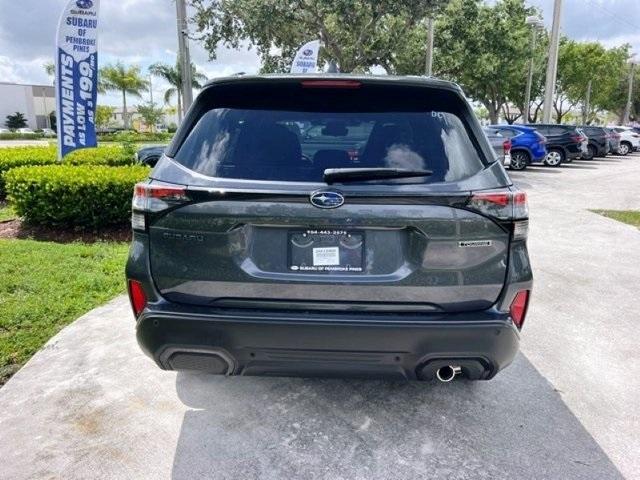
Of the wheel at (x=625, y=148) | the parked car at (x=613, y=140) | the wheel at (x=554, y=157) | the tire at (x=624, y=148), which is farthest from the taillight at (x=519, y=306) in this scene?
the wheel at (x=625, y=148)

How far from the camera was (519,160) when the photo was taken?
1911 centimetres

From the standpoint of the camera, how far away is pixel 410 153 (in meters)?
2.43

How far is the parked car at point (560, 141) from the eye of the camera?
67.1ft

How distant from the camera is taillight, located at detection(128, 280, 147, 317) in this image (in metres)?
2.45

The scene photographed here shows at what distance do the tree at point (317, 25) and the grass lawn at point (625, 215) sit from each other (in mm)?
9635

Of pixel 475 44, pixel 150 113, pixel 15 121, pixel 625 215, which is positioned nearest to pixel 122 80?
pixel 150 113

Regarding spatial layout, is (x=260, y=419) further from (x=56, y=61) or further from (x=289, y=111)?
(x=56, y=61)

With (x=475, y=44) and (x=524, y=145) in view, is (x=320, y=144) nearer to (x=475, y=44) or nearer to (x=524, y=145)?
(x=524, y=145)

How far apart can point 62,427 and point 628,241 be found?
26.0ft

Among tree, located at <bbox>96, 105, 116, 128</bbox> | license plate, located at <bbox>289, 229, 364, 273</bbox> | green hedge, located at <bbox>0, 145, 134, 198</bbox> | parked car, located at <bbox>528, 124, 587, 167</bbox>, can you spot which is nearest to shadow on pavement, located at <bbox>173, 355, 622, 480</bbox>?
license plate, located at <bbox>289, 229, 364, 273</bbox>

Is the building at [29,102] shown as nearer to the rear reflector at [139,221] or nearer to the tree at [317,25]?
the tree at [317,25]

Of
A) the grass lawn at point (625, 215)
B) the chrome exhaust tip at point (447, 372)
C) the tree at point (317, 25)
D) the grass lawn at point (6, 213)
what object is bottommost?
the grass lawn at point (6, 213)

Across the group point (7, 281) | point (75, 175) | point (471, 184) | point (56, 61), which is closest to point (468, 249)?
point (471, 184)

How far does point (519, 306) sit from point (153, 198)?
180cm
